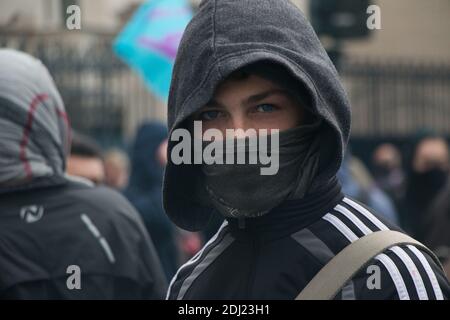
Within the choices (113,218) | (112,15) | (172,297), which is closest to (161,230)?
(113,218)

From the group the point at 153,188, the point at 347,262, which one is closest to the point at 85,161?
the point at 153,188

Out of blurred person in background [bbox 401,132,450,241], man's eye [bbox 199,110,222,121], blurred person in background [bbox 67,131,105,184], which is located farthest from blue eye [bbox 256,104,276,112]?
blurred person in background [bbox 401,132,450,241]

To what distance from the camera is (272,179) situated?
2895 millimetres

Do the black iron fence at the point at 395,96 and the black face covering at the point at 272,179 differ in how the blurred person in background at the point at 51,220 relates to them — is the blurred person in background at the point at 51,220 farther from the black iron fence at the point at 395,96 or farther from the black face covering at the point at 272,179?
the black iron fence at the point at 395,96

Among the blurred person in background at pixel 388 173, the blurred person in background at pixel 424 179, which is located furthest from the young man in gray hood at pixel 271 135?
the blurred person in background at pixel 388 173

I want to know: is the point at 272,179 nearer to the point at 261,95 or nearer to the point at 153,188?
the point at 261,95

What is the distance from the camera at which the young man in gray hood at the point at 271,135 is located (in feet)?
9.46

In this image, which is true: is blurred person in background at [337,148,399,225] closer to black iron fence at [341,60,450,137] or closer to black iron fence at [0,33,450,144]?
black iron fence at [0,33,450,144]

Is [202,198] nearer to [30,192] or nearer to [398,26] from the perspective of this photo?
[30,192]

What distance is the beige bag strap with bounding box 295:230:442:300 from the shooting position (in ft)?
8.87

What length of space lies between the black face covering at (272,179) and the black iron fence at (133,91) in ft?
32.1

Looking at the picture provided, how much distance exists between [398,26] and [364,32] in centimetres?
1487

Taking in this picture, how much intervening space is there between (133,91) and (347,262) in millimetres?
13737

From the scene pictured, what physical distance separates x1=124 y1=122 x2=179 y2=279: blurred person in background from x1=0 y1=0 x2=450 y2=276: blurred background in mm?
349
